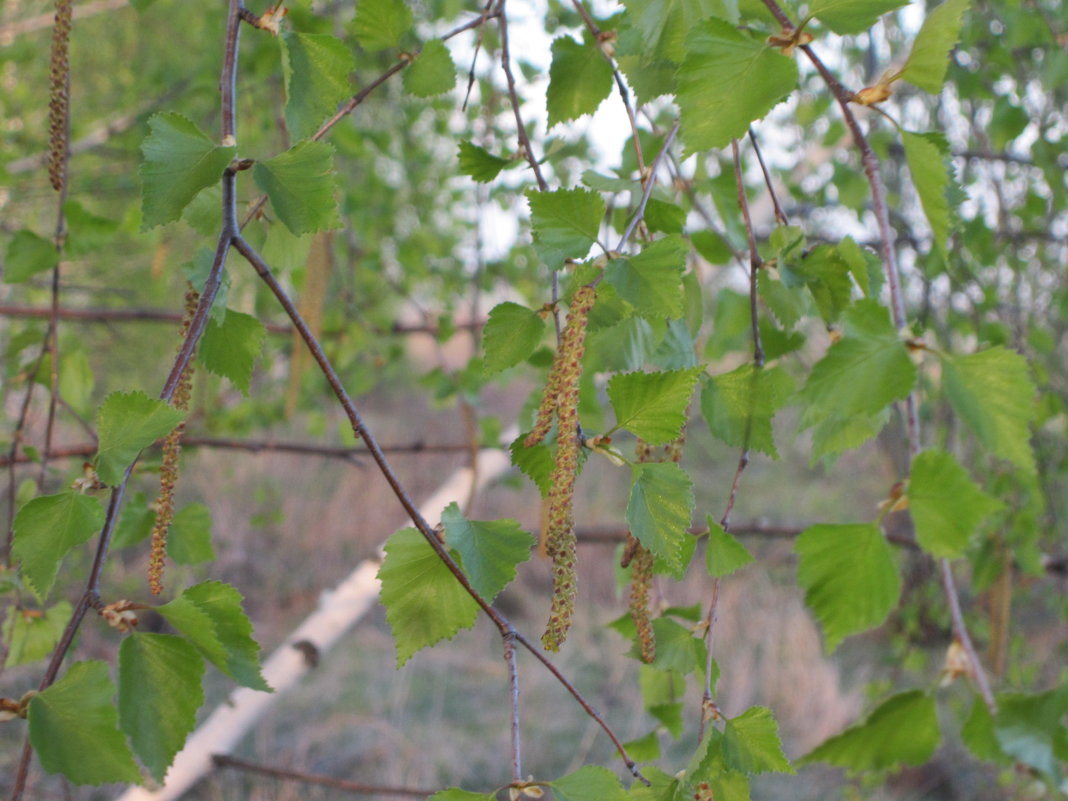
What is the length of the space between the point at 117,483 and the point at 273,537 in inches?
128

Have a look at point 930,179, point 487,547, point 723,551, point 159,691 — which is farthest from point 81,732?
point 930,179

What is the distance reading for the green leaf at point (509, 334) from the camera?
1.20ft

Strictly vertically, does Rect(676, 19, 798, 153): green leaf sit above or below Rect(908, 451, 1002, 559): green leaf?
above

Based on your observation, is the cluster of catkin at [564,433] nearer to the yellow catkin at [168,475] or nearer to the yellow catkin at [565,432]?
the yellow catkin at [565,432]

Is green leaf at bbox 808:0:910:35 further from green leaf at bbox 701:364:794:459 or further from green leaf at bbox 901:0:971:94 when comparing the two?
green leaf at bbox 701:364:794:459

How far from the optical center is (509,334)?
0.37 m

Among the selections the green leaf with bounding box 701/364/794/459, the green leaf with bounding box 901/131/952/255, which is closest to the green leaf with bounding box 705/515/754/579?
the green leaf with bounding box 701/364/794/459

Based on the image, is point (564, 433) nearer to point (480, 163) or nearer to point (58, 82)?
point (480, 163)

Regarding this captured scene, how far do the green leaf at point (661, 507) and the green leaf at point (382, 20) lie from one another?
0.30m

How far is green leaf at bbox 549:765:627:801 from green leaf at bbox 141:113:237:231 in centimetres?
26

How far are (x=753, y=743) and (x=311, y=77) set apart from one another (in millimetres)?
357

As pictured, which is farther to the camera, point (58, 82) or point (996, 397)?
point (58, 82)

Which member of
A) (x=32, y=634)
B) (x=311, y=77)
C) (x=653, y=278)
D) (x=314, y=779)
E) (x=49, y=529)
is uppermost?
(x=311, y=77)

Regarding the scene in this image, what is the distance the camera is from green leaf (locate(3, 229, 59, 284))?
1.99 feet
